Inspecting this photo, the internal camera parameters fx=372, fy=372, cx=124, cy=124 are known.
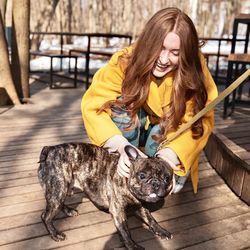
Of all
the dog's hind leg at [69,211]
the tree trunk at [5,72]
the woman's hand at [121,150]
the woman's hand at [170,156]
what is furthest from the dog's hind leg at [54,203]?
the tree trunk at [5,72]

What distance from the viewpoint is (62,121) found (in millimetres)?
4820

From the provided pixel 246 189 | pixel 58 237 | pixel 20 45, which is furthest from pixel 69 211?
pixel 20 45

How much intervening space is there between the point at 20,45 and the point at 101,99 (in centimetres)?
377

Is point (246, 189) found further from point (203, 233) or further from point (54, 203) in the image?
point (54, 203)

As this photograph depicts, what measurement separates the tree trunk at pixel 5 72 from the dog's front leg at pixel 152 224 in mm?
3741

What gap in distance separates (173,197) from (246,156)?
0.69 metres

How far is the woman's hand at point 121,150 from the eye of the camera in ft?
6.66

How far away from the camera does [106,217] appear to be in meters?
2.48

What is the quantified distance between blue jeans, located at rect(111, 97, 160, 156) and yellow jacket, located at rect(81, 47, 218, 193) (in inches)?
3.5

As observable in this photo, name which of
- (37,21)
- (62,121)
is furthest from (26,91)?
(37,21)

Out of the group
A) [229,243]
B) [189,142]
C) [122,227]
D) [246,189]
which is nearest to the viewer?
[122,227]

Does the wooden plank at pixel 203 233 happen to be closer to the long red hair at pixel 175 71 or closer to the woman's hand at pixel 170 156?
the woman's hand at pixel 170 156

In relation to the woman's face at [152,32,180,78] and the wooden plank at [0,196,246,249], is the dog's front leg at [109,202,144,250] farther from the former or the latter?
the woman's face at [152,32,180,78]

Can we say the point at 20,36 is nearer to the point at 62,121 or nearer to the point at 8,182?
the point at 62,121
